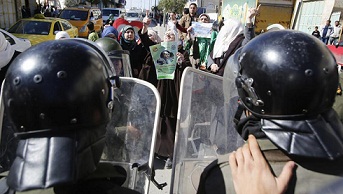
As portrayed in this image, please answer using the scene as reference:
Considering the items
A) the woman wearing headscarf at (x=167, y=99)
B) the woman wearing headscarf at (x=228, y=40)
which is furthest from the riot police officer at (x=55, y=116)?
the woman wearing headscarf at (x=228, y=40)

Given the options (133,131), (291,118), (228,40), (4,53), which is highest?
(291,118)

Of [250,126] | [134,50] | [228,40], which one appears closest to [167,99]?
[134,50]

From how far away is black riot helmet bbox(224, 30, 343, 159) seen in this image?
44.7 inches

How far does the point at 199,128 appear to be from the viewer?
1689mm

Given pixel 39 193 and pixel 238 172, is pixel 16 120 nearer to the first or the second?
pixel 39 193

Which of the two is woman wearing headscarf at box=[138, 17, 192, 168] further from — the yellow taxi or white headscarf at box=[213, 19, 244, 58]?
the yellow taxi

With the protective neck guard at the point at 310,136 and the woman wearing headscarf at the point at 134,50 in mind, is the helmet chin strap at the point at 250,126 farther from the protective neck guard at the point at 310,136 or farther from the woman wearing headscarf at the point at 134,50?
the woman wearing headscarf at the point at 134,50

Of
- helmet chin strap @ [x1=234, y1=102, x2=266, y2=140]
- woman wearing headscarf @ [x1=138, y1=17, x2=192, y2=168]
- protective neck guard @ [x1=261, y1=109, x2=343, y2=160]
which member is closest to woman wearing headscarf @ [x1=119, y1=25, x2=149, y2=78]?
woman wearing headscarf @ [x1=138, y1=17, x2=192, y2=168]

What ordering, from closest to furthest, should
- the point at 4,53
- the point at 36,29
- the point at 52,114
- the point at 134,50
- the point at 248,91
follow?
1. the point at 52,114
2. the point at 248,91
3. the point at 4,53
4. the point at 134,50
5. the point at 36,29

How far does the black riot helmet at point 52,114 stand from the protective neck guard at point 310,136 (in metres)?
0.71

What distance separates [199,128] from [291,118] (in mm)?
598

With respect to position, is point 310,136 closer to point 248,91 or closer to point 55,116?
point 248,91

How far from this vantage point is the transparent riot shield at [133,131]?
5.29ft

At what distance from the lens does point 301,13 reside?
63.1 feet
